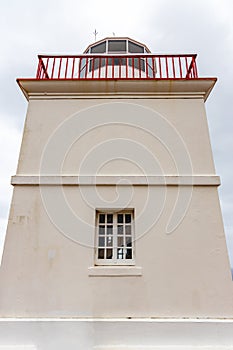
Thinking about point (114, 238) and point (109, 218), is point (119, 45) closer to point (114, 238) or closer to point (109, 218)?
point (109, 218)

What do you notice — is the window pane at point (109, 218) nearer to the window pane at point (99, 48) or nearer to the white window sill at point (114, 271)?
the white window sill at point (114, 271)

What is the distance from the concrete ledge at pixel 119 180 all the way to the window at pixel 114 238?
632mm

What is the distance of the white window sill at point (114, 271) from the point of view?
4.27 metres

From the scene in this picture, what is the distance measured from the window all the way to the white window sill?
0.59 ft

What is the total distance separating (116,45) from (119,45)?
0.35 ft

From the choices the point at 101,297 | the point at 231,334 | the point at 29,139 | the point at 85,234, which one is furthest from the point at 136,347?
the point at 29,139

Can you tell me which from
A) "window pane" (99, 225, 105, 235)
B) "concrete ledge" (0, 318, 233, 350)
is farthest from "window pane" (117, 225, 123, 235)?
"concrete ledge" (0, 318, 233, 350)

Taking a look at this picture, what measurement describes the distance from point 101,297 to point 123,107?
3981 mm

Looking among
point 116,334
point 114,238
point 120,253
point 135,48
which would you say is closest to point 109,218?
point 114,238

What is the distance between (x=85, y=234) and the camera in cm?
453

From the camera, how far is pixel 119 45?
8.36 m

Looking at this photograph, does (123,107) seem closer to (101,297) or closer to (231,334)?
(101,297)

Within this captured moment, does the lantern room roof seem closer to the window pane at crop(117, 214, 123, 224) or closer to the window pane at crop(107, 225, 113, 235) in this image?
the window pane at crop(117, 214, 123, 224)

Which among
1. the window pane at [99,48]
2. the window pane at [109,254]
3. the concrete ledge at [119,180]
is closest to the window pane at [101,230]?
the window pane at [109,254]
